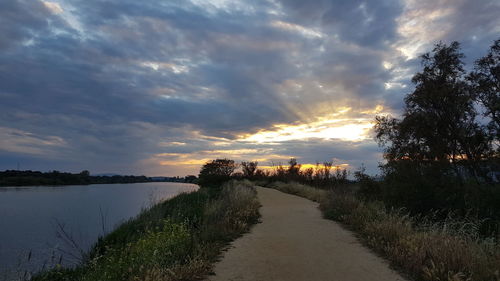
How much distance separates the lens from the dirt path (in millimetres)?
5508

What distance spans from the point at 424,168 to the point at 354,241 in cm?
580

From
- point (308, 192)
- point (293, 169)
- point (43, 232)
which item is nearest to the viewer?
point (43, 232)

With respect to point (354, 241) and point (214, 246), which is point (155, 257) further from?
point (354, 241)

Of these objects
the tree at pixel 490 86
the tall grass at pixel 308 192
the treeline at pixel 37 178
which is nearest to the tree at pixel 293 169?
the tall grass at pixel 308 192

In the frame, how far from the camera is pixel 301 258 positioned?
21.6 feet

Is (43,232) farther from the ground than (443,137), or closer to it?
closer to it

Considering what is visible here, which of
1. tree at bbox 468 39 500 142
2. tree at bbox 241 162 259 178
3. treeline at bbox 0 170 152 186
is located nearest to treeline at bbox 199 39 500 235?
tree at bbox 468 39 500 142

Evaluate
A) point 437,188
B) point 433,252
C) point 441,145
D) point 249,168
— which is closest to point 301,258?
point 433,252

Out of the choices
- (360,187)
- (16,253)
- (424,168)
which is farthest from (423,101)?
(16,253)

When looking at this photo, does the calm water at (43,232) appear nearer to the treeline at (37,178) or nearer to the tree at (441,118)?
the tree at (441,118)

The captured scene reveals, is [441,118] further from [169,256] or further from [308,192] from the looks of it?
[169,256]

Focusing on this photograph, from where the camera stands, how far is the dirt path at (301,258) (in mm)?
5508

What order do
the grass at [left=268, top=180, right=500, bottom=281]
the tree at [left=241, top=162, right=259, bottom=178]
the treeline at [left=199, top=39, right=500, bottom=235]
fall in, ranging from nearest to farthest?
1. the grass at [left=268, top=180, right=500, bottom=281]
2. the treeline at [left=199, top=39, right=500, bottom=235]
3. the tree at [left=241, top=162, right=259, bottom=178]

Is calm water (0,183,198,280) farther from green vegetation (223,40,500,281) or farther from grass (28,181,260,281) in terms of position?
green vegetation (223,40,500,281)
